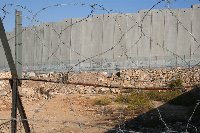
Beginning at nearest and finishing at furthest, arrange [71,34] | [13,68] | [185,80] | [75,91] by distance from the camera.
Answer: [13,68]
[75,91]
[185,80]
[71,34]

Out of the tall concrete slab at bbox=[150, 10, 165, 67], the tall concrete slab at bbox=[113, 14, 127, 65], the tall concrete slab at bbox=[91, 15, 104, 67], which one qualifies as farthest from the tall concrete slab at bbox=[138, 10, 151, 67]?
the tall concrete slab at bbox=[91, 15, 104, 67]

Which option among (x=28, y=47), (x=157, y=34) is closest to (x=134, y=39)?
(x=157, y=34)

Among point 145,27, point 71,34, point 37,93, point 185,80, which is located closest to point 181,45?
point 145,27

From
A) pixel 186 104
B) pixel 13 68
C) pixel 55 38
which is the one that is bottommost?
pixel 186 104

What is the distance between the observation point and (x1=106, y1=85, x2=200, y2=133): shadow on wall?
27.6ft

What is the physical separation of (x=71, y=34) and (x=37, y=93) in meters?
10.7

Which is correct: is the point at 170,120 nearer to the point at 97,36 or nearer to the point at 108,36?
the point at 108,36

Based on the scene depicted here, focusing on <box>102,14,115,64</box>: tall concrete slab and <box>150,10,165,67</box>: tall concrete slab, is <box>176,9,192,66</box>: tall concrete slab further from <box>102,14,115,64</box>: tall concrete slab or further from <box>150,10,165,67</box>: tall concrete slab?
<box>102,14,115,64</box>: tall concrete slab

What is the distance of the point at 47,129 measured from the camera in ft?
28.0

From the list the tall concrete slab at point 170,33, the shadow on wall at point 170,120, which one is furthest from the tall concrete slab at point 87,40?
the shadow on wall at point 170,120

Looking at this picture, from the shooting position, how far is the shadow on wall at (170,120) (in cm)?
841

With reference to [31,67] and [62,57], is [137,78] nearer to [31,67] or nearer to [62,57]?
[62,57]

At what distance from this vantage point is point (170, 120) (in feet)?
33.7

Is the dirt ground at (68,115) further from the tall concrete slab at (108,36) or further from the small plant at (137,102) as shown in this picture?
the tall concrete slab at (108,36)
